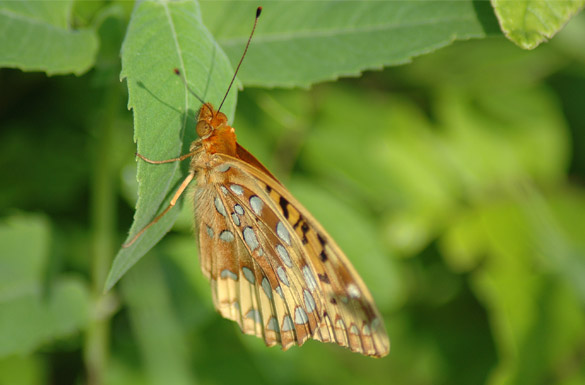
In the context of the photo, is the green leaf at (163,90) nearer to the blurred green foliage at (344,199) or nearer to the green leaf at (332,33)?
the blurred green foliage at (344,199)

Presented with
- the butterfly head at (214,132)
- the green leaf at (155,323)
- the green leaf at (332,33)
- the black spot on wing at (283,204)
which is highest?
the green leaf at (332,33)

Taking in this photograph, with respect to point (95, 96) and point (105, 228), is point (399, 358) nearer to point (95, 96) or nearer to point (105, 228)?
point (105, 228)

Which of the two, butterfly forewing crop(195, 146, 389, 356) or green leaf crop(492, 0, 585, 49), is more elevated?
green leaf crop(492, 0, 585, 49)

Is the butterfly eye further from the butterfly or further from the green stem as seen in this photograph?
the green stem

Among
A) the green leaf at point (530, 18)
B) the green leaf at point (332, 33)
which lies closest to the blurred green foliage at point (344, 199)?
the green leaf at point (332, 33)

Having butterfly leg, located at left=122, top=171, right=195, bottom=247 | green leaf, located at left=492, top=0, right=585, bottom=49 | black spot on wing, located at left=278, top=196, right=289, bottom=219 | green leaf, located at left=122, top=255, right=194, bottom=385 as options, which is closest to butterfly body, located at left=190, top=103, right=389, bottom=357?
black spot on wing, located at left=278, top=196, right=289, bottom=219

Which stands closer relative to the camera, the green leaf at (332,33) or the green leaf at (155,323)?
the green leaf at (332,33)

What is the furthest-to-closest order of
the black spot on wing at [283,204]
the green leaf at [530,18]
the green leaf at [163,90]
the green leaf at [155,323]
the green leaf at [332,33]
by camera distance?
the green leaf at [155,323] → the black spot on wing at [283,204] → the green leaf at [332,33] → the green leaf at [530,18] → the green leaf at [163,90]
